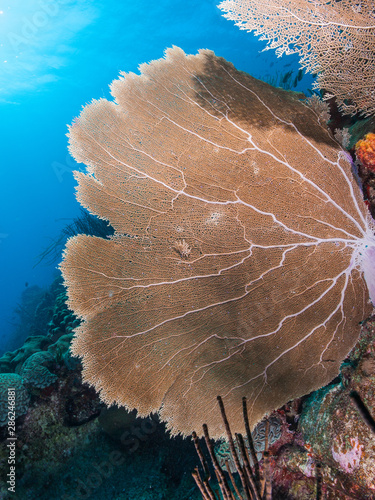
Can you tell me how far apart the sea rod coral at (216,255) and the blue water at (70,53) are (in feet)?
33.2

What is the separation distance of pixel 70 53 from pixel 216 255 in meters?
46.1

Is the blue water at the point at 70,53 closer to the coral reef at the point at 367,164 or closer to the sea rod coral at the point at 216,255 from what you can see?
the sea rod coral at the point at 216,255

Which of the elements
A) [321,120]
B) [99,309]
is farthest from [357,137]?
[99,309]

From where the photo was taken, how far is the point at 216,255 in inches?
117

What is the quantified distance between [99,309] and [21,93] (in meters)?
54.3

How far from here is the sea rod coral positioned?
2914 mm

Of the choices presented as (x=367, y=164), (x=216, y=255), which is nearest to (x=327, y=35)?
(x=367, y=164)

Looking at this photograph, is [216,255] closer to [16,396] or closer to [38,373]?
[38,373]

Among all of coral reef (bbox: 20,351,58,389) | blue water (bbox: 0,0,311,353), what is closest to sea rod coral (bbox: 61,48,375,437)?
coral reef (bbox: 20,351,58,389)

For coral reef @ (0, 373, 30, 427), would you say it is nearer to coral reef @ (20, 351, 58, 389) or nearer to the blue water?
coral reef @ (20, 351, 58, 389)

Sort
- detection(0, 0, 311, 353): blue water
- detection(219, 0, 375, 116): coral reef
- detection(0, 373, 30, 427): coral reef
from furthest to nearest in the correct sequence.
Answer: detection(0, 0, 311, 353): blue water → detection(0, 373, 30, 427): coral reef → detection(219, 0, 375, 116): coral reef

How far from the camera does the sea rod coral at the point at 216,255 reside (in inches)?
115

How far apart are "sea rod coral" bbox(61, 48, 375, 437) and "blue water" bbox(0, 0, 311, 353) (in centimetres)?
1012

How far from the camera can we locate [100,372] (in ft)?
Result: 9.75
